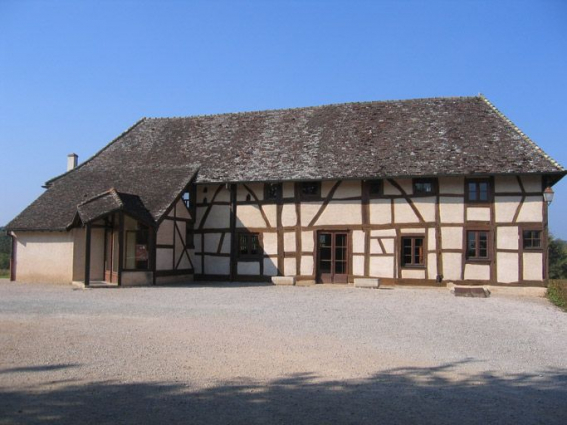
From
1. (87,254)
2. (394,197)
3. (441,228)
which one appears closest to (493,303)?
(441,228)

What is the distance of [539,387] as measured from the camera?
630cm

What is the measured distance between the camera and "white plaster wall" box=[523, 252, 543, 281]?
18.2 metres

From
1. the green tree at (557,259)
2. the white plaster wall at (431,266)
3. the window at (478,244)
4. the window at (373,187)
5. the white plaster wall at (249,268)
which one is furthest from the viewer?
the green tree at (557,259)

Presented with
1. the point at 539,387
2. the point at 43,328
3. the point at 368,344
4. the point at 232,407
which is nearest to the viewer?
the point at 232,407

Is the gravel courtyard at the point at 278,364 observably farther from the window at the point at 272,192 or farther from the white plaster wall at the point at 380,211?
the window at the point at 272,192

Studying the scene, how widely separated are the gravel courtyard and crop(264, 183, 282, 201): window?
7.78m

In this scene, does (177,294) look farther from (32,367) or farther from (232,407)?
(232,407)

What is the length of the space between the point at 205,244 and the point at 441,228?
9121mm

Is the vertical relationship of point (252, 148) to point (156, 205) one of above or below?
above

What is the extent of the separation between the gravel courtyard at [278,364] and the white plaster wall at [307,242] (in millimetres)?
6941

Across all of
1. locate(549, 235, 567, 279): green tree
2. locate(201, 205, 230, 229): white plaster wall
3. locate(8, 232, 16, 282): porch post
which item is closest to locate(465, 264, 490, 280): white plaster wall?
locate(201, 205, 230, 229): white plaster wall

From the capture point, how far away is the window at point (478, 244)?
18641 mm

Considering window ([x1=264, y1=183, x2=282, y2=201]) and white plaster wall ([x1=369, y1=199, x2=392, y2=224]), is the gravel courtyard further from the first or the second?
window ([x1=264, y1=183, x2=282, y2=201])

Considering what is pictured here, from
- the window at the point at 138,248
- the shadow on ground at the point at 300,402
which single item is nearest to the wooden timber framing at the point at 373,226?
the window at the point at 138,248
